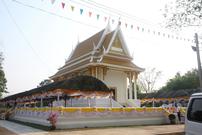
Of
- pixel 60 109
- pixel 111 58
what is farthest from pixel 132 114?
pixel 111 58

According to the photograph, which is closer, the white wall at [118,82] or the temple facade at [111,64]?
the temple facade at [111,64]

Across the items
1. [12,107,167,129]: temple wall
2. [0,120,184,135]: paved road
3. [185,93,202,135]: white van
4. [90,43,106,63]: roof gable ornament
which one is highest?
[90,43,106,63]: roof gable ornament

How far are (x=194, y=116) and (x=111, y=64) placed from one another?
22.7 m

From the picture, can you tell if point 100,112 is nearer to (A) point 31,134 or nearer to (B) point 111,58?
(A) point 31,134

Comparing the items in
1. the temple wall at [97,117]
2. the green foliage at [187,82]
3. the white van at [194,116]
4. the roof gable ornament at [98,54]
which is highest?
the roof gable ornament at [98,54]

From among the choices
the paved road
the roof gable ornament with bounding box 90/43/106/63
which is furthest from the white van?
the roof gable ornament with bounding box 90/43/106/63

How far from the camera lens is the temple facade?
92.6 ft

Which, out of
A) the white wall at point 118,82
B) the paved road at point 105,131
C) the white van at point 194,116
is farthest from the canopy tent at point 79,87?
the white van at point 194,116

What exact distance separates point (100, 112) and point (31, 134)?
5.68 meters

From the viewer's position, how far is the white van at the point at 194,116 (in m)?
5.23

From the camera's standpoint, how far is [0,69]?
3609 centimetres

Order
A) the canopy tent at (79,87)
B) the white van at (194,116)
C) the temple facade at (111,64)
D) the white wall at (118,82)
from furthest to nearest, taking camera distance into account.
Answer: the white wall at (118,82) → the temple facade at (111,64) → the canopy tent at (79,87) → the white van at (194,116)

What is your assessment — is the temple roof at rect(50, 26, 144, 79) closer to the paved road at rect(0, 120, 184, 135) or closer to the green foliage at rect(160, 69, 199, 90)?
the paved road at rect(0, 120, 184, 135)

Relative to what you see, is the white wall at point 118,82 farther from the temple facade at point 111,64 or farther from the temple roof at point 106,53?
the temple roof at point 106,53
